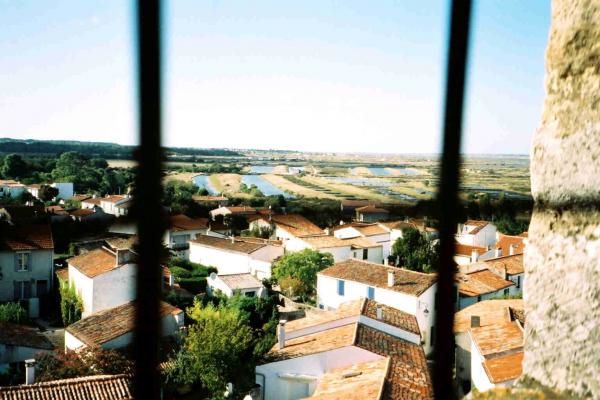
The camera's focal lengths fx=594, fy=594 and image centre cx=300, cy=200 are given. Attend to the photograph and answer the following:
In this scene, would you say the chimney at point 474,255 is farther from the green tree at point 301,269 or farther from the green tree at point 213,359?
the green tree at point 213,359

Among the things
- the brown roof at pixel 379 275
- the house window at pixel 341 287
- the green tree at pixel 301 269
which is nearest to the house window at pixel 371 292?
the brown roof at pixel 379 275

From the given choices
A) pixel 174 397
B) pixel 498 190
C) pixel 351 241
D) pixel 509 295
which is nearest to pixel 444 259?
pixel 498 190

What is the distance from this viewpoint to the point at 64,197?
39.2 inches

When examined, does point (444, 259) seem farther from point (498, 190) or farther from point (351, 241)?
point (351, 241)

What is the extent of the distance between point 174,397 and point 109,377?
8.81 feet

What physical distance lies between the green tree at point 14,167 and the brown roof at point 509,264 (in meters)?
21.4

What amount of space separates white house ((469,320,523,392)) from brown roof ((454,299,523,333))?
1.58 feet

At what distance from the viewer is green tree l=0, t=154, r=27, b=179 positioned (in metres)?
0.74

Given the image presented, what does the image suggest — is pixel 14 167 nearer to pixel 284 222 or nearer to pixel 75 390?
pixel 284 222

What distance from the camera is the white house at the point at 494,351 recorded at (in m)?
7.70

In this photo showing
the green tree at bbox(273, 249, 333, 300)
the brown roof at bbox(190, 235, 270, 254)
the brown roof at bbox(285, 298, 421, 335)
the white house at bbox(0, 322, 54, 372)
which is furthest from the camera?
the brown roof at bbox(190, 235, 270, 254)

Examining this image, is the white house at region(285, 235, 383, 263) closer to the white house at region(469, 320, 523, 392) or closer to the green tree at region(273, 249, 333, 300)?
the green tree at region(273, 249, 333, 300)

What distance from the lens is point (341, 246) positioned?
80.8ft

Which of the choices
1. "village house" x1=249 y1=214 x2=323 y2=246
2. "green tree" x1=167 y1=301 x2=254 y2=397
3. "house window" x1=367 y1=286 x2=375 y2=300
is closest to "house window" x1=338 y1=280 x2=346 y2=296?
"house window" x1=367 y1=286 x2=375 y2=300
